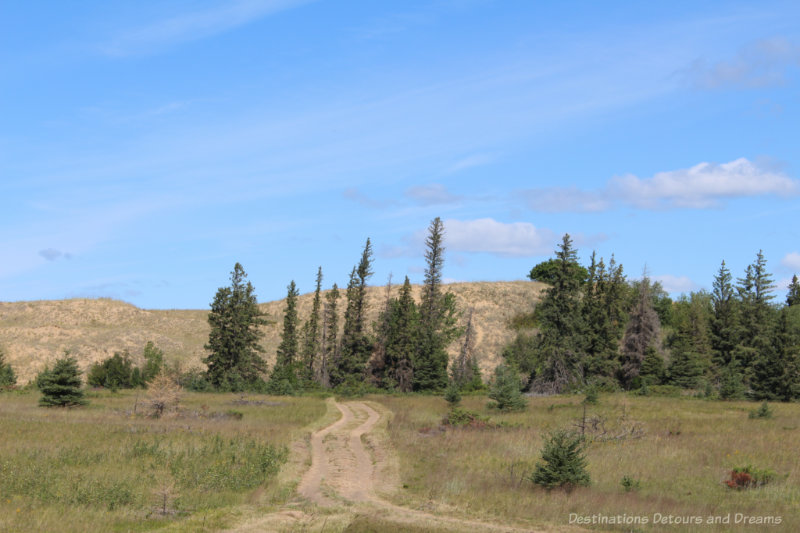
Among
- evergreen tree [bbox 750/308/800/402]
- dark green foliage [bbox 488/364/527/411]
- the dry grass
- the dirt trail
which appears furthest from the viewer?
evergreen tree [bbox 750/308/800/402]

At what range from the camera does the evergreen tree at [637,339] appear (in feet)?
228

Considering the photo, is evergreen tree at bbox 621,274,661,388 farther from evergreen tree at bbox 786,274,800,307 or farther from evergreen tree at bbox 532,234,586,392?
evergreen tree at bbox 786,274,800,307

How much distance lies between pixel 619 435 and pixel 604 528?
1667cm

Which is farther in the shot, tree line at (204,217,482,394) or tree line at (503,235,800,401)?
tree line at (204,217,482,394)

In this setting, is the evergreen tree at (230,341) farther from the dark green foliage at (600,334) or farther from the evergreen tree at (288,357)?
the dark green foliage at (600,334)

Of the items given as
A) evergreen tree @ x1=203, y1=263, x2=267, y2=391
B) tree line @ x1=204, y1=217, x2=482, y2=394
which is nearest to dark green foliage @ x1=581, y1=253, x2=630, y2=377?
tree line @ x1=204, y1=217, x2=482, y2=394

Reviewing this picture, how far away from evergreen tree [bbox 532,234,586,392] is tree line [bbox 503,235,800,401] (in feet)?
0.32

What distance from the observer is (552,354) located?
210 feet

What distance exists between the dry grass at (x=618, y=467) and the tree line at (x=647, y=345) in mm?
12981

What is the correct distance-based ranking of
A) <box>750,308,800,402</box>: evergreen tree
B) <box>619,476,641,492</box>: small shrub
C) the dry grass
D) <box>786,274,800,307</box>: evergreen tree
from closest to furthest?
1. the dry grass
2. <box>619,476,641,492</box>: small shrub
3. <box>750,308,800,402</box>: evergreen tree
4. <box>786,274,800,307</box>: evergreen tree

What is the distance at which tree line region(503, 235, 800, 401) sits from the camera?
170 feet

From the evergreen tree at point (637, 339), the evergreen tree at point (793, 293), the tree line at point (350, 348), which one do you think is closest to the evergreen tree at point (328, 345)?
the tree line at point (350, 348)

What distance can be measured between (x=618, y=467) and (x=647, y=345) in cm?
4914

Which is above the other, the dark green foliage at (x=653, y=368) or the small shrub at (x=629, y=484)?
the dark green foliage at (x=653, y=368)
